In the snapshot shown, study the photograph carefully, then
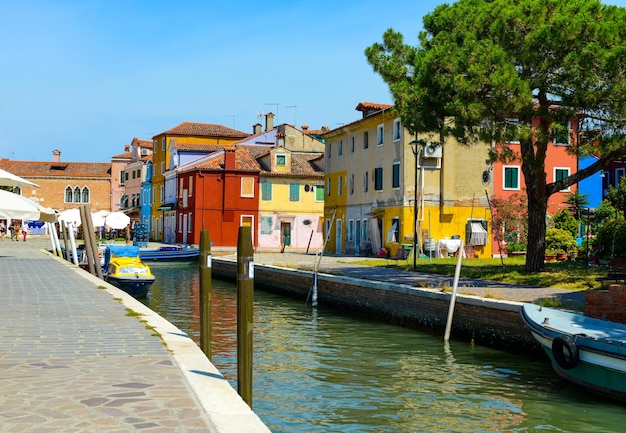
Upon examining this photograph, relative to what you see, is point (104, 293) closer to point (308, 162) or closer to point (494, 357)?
point (494, 357)

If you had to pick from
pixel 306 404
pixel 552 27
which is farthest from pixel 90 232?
pixel 306 404

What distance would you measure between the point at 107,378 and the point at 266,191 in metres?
51.9

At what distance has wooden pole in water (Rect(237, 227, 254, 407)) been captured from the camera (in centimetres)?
773

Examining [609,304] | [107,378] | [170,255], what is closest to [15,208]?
[609,304]

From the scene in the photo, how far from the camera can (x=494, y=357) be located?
1481 centimetres

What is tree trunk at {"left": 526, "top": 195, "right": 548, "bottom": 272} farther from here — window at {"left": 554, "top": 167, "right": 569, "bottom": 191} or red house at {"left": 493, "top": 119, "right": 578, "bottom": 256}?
window at {"left": 554, "top": 167, "right": 569, "bottom": 191}

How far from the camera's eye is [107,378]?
7.11m

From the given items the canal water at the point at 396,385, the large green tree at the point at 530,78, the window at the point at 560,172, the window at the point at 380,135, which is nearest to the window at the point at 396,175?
the window at the point at 380,135

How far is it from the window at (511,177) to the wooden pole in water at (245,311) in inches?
1325

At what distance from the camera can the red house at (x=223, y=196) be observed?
5784 cm

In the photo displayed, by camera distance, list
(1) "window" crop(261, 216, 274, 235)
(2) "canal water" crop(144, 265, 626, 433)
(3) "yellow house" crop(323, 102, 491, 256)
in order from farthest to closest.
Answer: (1) "window" crop(261, 216, 274, 235) → (3) "yellow house" crop(323, 102, 491, 256) → (2) "canal water" crop(144, 265, 626, 433)

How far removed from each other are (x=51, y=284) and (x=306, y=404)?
396 inches

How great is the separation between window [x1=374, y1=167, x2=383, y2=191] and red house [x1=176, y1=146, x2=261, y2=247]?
17953 mm

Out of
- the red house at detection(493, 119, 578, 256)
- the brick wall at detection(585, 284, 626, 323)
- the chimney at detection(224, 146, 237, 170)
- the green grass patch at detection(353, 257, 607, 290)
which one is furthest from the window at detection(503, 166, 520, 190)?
the brick wall at detection(585, 284, 626, 323)
